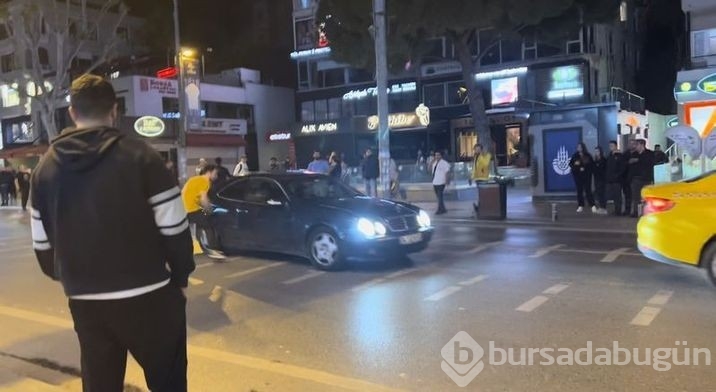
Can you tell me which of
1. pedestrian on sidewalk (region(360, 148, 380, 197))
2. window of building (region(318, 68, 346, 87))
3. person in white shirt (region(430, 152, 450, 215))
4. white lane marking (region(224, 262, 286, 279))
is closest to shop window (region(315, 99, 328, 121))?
window of building (region(318, 68, 346, 87))

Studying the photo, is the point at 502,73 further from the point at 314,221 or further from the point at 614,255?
the point at 314,221

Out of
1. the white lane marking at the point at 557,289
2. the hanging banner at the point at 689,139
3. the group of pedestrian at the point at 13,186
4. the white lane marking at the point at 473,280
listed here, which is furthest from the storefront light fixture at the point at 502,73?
the white lane marking at the point at 557,289

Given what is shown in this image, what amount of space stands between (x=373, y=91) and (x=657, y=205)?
34313mm

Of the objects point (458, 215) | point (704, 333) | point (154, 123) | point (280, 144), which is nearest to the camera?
point (704, 333)

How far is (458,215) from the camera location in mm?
17141

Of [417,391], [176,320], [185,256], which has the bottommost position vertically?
[417,391]

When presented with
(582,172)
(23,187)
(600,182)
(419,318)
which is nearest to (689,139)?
(600,182)

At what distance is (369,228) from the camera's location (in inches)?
362

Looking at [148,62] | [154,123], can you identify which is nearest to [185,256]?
[154,123]

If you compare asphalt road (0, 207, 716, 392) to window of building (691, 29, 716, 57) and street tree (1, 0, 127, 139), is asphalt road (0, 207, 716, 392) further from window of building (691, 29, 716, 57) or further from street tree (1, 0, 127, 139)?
street tree (1, 0, 127, 139)

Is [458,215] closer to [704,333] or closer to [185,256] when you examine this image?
[704,333]

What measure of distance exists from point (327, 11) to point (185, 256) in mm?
25428

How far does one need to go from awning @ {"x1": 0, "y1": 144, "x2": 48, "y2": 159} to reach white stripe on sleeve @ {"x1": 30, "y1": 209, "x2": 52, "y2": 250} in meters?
38.5

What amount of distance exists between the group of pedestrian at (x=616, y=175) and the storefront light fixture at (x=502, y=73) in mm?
18779
